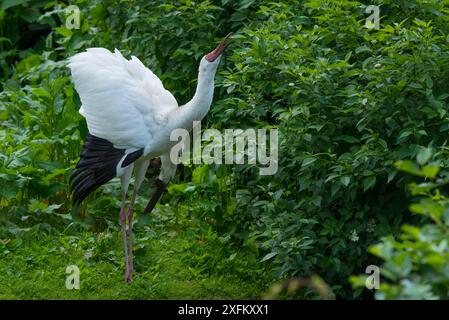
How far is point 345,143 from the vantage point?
5.79m

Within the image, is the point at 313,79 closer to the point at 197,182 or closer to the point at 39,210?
the point at 197,182

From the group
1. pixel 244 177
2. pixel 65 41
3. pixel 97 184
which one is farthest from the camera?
pixel 65 41

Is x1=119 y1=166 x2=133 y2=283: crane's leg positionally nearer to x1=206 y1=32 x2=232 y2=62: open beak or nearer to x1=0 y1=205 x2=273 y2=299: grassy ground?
x1=0 y1=205 x2=273 y2=299: grassy ground

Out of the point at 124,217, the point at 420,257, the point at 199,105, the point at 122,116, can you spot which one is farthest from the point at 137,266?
the point at 420,257

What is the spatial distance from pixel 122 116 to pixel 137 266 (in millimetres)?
1064

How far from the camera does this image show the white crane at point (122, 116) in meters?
6.09

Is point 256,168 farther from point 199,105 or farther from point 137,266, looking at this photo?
point 137,266

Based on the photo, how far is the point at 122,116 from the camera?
6.13 meters

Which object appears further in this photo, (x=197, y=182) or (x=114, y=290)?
(x=197, y=182)

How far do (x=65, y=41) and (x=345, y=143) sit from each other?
154 inches

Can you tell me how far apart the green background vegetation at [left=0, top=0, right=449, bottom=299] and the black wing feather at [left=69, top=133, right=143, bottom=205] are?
0.51 metres

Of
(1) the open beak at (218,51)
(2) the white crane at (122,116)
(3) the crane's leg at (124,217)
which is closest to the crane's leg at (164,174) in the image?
(2) the white crane at (122,116)

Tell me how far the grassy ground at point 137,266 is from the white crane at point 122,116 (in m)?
0.19

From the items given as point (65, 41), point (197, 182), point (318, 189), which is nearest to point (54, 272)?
point (197, 182)
